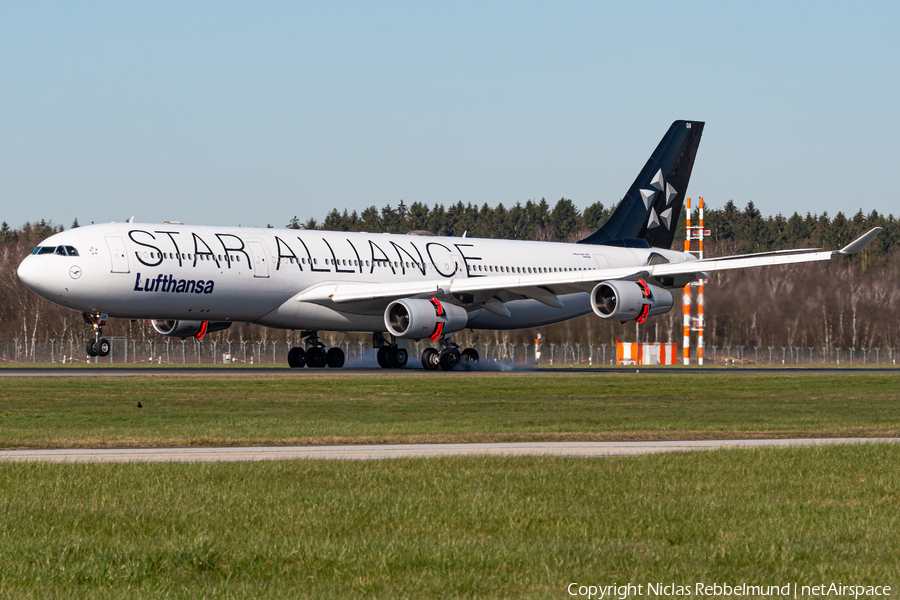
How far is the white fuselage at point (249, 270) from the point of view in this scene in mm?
39156

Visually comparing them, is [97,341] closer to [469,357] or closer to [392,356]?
[392,356]

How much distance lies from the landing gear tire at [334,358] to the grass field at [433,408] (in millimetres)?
8729

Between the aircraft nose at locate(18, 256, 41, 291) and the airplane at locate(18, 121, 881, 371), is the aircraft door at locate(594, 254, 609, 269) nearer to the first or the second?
the airplane at locate(18, 121, 881, 371)

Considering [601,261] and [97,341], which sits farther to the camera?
[601,261]

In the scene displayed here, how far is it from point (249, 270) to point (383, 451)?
24856mm

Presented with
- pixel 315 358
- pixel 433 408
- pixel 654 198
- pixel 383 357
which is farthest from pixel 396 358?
pixel 433 408

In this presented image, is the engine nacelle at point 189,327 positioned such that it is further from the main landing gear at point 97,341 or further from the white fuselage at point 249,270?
the main landing gear at point 97,341

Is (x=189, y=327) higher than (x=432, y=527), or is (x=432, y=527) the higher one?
(x=189, y=327)

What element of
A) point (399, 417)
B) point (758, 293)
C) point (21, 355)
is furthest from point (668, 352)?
point (399, 417)

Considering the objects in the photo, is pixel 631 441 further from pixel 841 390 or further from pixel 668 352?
pixel 668 352

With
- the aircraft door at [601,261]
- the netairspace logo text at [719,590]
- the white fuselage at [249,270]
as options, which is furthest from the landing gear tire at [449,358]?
the netairspace logo text at [719,590]

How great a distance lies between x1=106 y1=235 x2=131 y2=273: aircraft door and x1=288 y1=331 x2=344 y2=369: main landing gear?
1090cm

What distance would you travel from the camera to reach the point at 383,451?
59.7 feet

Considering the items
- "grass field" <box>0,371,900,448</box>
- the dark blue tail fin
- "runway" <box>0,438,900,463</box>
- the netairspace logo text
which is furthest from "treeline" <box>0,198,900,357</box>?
the netairspace logo text
